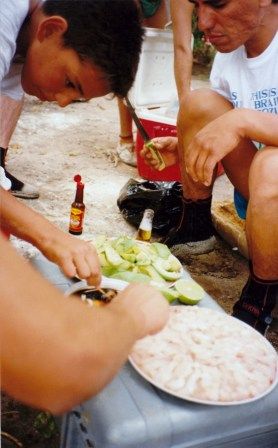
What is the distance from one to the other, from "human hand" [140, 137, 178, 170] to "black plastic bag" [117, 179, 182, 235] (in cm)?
23

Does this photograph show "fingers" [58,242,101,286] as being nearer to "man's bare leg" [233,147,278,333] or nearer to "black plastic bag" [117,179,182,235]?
"man's bare leg" [233,147,278,333]

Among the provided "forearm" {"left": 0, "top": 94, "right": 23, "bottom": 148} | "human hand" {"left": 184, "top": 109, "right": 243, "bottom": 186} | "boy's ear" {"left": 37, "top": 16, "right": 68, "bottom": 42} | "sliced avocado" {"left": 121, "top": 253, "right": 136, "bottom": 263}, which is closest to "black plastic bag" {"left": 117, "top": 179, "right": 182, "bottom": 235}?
"forearm" {"left": 0, "top": 94, "right": 23, "bottom": 148}

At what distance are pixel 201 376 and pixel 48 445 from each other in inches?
24.4

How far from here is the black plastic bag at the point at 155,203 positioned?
10.3 feet

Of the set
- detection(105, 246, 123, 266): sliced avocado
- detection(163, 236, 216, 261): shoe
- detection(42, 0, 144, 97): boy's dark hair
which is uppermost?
detection(42, 0, 144, 97): boy's dark hair

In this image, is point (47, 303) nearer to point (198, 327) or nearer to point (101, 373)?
point (101, 373)

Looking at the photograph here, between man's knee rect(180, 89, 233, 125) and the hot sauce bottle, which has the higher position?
man's knee rect(180, 89, 233, 125)

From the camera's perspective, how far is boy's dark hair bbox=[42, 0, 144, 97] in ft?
5.90

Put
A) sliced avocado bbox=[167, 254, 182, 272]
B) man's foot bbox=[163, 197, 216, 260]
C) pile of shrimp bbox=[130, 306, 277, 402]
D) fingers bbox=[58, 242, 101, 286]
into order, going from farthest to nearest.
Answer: man's foot bbox=[163, 197, 216, 260]
sliced avocado bbox=[167, 254, 182, 272]
fingers bbox=[58, 242, 101, 286]
pile of shrimp bbox=[130, 306, 277, 402]

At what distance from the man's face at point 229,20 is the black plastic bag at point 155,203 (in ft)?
3.34

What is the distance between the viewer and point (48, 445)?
1696 mm

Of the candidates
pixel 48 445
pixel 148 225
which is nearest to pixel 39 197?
pixel 148 225

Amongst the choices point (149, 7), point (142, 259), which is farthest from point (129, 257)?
point (149, 7)

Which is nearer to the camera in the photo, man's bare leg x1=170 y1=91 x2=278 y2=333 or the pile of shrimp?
the pile of shrimp
